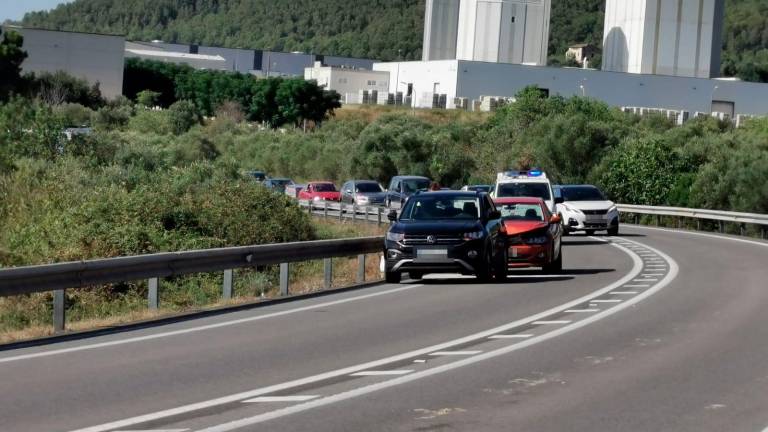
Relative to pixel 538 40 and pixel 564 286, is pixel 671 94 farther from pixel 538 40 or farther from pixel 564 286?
pixel 564 286

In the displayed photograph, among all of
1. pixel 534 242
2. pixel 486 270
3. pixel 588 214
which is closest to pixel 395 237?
pixel 486 270

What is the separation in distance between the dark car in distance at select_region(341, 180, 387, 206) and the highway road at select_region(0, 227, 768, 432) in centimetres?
3604

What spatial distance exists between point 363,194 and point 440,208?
34.1 metres

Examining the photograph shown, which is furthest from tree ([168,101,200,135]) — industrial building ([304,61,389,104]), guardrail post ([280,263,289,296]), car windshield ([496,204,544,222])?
guardrail post ([280,263,289,296])

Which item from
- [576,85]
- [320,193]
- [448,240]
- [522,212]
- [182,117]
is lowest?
[320,193]

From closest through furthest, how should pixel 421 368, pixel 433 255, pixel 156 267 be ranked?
pixel 421 368
pixel 156 267
pixel 433 255

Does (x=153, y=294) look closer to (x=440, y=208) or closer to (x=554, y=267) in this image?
(x=440, y=208)

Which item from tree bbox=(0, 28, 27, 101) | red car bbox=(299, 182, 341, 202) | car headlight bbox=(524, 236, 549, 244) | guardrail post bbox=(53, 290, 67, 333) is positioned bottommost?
red car bbox=(299, 182, 341, 202)

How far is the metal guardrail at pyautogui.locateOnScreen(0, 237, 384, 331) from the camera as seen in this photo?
16.0 meters

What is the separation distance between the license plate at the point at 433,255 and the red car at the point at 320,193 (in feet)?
127

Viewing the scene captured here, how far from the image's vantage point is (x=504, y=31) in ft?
429

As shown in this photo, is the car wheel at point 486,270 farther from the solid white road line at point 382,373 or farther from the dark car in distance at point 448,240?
the solid white road line at point 382,373

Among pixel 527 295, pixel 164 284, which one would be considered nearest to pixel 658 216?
pixel 164 284

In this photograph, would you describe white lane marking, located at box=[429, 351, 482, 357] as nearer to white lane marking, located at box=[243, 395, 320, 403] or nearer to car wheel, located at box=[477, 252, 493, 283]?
white lane marking, located at box=[243, 395, 320, 403]
